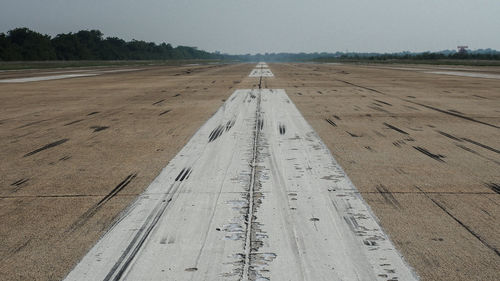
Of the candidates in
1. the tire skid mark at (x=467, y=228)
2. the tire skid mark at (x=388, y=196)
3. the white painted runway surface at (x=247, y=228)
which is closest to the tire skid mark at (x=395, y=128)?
the white painted runway surface at (x=247, y=228)

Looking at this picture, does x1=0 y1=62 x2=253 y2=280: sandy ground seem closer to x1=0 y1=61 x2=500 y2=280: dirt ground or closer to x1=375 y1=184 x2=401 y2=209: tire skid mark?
x1=0 y1=61 x2=500 y2=280: dirt ground

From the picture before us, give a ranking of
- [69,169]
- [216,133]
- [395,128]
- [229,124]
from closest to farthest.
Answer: [69,169]
[216,133]
[395,128]
[229,124]

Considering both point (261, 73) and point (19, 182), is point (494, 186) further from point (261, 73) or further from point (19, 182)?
point (261, 73)

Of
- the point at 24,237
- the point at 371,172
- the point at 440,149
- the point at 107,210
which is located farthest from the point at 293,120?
the point at 24,237

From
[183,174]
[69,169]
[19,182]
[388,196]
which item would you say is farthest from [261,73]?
[388,196]

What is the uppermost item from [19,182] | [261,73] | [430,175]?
[261,73]

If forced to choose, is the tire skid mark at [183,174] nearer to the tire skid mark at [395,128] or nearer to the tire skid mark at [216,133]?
the tire skid mark at [216,133]

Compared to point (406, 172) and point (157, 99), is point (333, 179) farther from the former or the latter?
point (157, 99)
